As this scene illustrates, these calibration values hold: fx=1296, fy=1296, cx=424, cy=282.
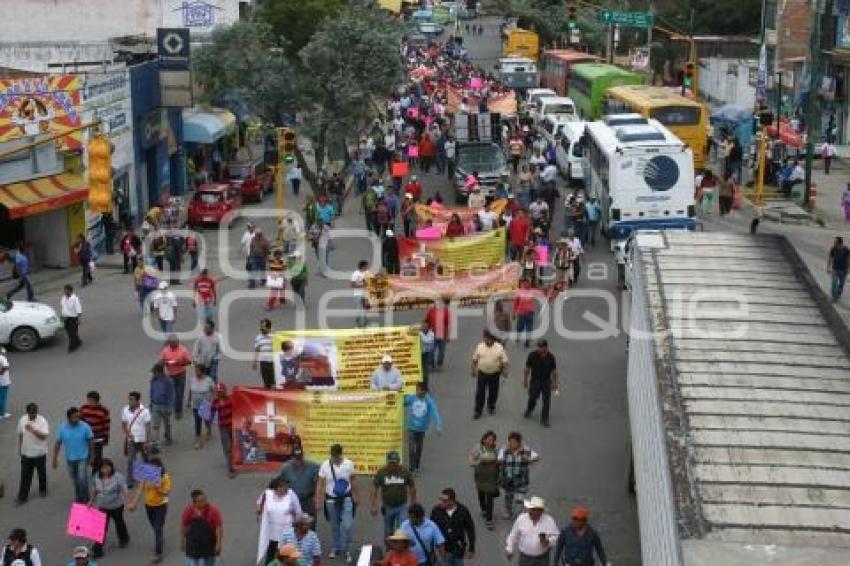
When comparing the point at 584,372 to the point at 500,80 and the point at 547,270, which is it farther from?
the point at 500,80

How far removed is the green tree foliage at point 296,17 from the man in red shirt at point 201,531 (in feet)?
154

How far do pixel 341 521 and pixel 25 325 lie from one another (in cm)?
1115

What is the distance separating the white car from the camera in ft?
74.1

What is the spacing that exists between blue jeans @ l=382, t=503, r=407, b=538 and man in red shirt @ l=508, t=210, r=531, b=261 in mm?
14368

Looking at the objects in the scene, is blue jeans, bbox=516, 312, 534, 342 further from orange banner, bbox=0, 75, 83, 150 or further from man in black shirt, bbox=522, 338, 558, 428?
orange banner, bbox=0, 75, 83, 150

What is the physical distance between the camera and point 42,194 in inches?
1163

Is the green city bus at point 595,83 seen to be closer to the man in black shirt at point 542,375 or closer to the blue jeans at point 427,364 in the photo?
the blue jeans at point 427,364

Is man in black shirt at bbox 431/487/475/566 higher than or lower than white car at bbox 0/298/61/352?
higher

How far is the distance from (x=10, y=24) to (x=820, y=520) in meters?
41.9

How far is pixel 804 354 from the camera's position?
1282cm

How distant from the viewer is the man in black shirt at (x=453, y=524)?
40.3ft

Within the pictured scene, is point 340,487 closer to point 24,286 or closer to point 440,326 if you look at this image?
point 440,326

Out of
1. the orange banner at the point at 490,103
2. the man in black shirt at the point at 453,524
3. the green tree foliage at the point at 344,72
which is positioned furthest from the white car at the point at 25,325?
the orange banner at the point at 490,103

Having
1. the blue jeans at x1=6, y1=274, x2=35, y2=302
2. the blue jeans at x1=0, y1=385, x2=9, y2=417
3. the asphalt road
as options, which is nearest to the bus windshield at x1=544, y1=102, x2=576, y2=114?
Result: the asphalt road
